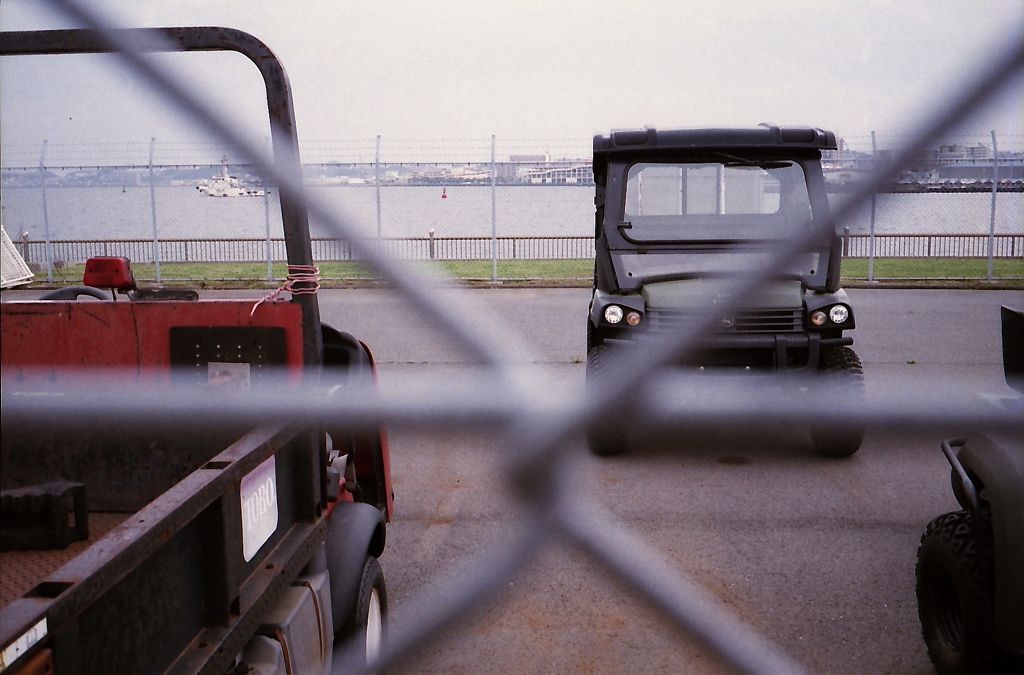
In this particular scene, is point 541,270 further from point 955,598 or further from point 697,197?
point 955,598

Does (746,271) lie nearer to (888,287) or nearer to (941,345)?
(941,345)

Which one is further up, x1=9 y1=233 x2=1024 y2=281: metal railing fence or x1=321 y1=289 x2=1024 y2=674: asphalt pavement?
x1=9 y1=233 x2=1024 y2=281: metal railing fence

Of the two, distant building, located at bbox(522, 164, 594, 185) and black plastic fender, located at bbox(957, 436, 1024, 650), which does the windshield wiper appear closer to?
black plastic fender, located at bbox(957, 436, 1024, 650)

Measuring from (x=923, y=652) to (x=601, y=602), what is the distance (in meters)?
1.17

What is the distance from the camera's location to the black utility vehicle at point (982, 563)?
2477mm

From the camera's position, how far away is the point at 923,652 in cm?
315

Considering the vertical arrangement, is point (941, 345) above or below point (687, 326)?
below

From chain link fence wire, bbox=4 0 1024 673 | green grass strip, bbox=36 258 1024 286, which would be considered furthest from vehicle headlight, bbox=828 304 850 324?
green grass strip, bbox=36 258 1024 286

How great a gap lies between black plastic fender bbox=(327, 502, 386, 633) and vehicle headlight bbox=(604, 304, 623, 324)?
285 centimetres

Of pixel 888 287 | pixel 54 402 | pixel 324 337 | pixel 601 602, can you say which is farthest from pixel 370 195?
pixel 888 287

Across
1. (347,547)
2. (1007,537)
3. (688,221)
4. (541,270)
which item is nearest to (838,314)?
(688,221)

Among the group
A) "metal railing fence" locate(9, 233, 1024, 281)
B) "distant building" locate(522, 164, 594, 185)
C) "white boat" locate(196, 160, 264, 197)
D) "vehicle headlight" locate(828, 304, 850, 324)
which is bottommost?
"vehicle headlight" locate(828, 304, 850, 324)

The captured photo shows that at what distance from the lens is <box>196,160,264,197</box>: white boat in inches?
37.3

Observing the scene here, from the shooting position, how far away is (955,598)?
2.89 metres
